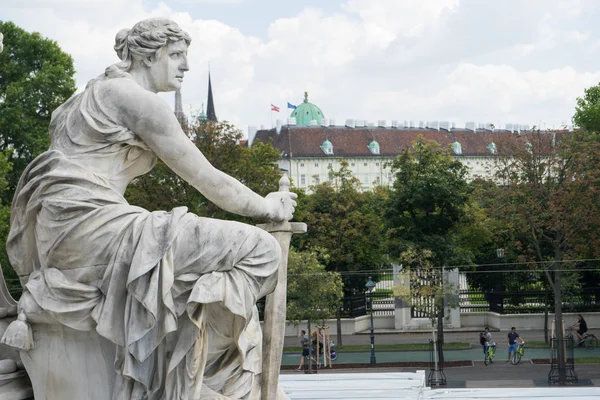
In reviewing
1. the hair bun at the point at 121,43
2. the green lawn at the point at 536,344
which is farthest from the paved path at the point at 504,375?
the hair bun at the point at 121,43

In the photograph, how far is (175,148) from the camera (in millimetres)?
5477

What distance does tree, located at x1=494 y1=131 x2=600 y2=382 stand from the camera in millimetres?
31500

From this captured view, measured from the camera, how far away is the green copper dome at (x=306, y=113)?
132 m

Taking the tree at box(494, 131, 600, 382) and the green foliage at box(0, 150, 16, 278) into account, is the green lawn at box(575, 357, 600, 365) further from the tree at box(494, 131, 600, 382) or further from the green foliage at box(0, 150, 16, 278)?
the green foliage at box(0, 150, 16, 278)

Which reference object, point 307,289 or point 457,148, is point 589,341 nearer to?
point 307,289

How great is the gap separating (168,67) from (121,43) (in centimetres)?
32

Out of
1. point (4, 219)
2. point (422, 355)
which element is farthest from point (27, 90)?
point (422, 355)

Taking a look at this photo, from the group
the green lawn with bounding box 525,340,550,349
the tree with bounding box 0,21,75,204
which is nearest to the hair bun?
the tree with bounding box 0,21,75,204

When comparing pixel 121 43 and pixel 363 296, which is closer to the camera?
pixel 121 43

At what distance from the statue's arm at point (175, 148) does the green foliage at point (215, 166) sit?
23.1m

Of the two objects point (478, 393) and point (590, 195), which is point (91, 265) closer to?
point (478, 393)

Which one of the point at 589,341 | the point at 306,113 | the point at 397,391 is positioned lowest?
the point at 589,341

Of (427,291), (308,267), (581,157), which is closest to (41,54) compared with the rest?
(308,267)

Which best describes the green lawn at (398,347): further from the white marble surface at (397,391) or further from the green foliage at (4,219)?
the white marble surface at (397,391)
